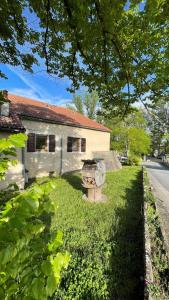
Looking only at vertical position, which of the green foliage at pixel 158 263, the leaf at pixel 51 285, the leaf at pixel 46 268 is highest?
the leaf at pixel 46 268

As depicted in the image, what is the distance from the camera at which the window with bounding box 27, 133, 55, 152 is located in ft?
46.9

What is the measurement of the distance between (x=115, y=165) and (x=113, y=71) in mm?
15960

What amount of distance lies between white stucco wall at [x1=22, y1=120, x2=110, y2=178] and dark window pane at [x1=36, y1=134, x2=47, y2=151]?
12.9 inches

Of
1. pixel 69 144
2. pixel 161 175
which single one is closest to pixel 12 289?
pixel 69 144

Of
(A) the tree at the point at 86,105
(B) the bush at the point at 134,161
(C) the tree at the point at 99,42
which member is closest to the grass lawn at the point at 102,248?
(C) the tree at the point at 99,42

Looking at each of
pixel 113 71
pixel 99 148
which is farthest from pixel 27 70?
pixel 99 148

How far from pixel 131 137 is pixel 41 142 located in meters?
18.3

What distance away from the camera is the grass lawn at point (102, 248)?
3766 mm

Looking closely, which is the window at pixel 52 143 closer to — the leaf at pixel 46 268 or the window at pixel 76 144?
the window at pixel 76 144

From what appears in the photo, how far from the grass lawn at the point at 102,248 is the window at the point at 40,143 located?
635 centimetres

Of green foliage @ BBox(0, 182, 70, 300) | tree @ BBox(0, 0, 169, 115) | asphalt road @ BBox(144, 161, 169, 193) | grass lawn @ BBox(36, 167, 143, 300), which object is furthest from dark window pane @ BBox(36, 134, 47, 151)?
green foliage @ BBox(0, 182, 70, 300)

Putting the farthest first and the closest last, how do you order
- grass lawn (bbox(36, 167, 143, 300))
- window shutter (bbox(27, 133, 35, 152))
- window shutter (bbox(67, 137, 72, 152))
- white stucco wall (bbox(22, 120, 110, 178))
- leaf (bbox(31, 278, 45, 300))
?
window shutter (bbox(67, 137, 72, 152))
white stucco wall (bbox(22, 120, 110, 178))
window shutter (bbox(27, 133, 35, 152))
grass lawn (bbox(36, 167, 143, 300))
leaf (bbox(31, 278, 45, 300))

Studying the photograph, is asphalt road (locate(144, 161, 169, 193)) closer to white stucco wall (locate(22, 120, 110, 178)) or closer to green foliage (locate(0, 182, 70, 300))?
white stucco wall (locate(22, 120, 110, 178))

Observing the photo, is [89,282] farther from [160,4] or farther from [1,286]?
[160,4]
